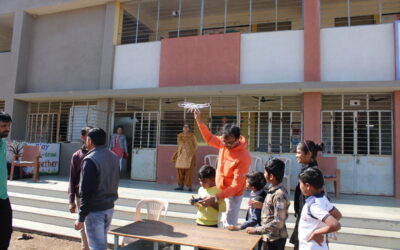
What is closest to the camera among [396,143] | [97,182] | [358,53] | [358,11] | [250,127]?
[97,182]

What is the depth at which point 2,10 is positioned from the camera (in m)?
11.2

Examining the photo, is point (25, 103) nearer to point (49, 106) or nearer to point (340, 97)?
point (49, 106)

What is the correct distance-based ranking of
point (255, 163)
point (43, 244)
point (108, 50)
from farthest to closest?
point (108, 50), point (255, 163), point (43, 244)

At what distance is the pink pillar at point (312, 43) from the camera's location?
7570 millimetres

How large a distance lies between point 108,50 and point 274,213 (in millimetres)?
8256

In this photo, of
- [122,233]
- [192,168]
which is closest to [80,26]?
[192,168]

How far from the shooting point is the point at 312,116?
7508mm

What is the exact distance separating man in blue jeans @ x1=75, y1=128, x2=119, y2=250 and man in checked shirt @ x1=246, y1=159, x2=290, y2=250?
4.53 ft

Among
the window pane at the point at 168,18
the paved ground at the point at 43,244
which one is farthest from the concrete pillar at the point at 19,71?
the paved ground at the point at 43,244

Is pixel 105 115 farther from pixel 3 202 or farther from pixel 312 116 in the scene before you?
pixel 3 202

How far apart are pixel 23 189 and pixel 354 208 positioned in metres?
7.09

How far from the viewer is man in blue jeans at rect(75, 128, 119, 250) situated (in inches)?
115

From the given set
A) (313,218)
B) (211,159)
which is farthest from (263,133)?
(313,218)

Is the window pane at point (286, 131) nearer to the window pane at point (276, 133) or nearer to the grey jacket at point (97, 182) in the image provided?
the window pane at point (276, 133)
